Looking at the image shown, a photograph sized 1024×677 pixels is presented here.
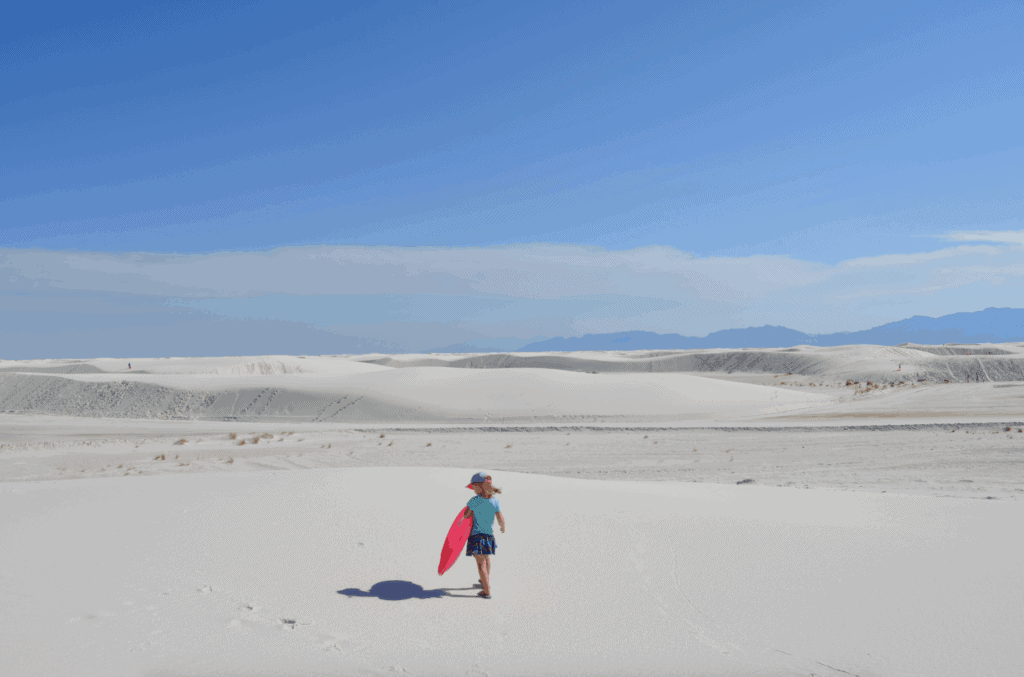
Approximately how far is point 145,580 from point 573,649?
3.51 metres

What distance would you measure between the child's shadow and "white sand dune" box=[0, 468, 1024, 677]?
0.02 m

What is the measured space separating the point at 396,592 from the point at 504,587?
2.99 ft

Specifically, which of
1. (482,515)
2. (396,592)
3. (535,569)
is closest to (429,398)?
(535,569)

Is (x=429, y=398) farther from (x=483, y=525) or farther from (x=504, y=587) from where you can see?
(x=483, y=525)

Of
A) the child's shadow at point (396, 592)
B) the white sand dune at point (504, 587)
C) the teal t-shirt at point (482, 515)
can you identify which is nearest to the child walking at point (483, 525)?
the teal t-shirt at point (482, 515)

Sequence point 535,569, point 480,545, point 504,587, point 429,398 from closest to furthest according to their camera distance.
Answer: point 480,545
point 504,587
point 535,569
point 429,398

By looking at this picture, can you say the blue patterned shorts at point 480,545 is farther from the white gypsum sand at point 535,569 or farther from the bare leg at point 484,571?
the white gypsum sand at point 535,569

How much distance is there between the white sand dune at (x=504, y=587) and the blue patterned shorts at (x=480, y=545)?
0.39m

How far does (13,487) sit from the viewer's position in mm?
10227

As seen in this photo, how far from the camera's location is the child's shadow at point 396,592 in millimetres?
5430

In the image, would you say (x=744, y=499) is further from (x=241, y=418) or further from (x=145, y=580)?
(x=241, y=418)

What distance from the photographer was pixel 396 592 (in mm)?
5527

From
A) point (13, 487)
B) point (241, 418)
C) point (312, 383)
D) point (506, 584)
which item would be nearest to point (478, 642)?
point (506, 584)

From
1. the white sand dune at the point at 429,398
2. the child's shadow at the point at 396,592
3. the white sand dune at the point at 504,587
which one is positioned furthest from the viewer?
the white sand dune at the point at 429,398
